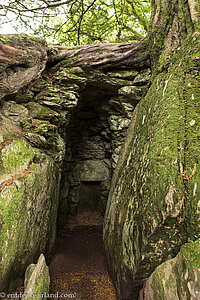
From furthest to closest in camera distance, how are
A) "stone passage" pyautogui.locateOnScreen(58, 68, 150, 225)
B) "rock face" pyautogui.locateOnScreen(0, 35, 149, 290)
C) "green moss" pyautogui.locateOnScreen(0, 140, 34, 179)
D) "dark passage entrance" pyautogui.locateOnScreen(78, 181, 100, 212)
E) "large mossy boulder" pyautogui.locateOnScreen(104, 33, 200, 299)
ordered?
"dark passage entrance" pyautogui.locateOnScreen(78, 181, 100, 212) → "stone passage" pyautogui.locateOnScreen(58, 68, 150, 225) → "green moss" pyautogui.locateOnScreen(0, 140, 34, 179) → "rock face" pyautogui.locateOnScreen(0, 35, 149, 290) → "large mossy boulder" pyautogui.locateOnScreen(104, 33, 200, 299)

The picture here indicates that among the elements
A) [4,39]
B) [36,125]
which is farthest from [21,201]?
[4,39]

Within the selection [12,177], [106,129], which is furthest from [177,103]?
[106,129]

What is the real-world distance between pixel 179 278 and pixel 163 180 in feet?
2.90

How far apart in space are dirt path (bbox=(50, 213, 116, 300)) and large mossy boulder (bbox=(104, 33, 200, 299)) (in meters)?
0.51

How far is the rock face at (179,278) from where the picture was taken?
1.47 meters

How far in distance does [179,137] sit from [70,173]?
5.63 meters

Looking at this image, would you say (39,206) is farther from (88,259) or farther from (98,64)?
(98,64)

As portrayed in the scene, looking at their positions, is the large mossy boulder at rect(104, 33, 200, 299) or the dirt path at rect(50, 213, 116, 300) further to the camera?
the dirt path at rect(50, 213, 116, 300)

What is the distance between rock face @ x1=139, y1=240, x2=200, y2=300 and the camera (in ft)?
4.83

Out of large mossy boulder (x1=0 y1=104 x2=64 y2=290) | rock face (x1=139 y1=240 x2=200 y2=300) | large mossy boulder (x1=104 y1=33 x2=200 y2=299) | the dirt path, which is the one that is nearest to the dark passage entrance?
the dirt path

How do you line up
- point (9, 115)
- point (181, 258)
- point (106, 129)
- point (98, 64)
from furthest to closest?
point (106, 129)
point (98, 64)
point (9, 115)
point (181, 258)

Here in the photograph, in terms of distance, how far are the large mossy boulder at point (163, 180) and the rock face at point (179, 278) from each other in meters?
0.11

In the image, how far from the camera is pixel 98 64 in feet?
14.7

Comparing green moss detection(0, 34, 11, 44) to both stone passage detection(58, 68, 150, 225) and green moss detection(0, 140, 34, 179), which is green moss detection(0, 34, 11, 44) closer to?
stone passage detection(58, 68, 150, 225)
